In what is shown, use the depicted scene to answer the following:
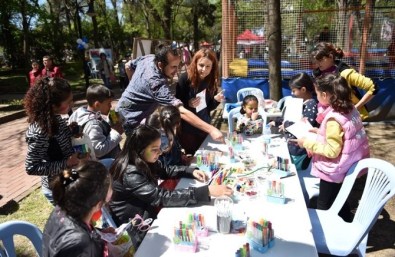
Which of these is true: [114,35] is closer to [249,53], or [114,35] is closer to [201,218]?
[249,53]

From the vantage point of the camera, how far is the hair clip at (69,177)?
136 centimetres

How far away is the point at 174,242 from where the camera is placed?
1481 millimetres

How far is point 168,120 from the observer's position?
2547 mm

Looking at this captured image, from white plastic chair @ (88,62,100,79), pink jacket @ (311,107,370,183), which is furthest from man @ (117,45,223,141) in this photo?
white plastic chair @ (88,62,100,79)

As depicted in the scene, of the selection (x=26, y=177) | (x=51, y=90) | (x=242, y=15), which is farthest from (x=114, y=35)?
(x=51, y=90)

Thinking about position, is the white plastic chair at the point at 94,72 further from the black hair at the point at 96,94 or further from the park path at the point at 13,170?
the black hair at the point at 96,94

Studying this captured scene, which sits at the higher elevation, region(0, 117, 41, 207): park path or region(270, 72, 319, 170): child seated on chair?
region(270, 72, 319, 170): child seated on chair

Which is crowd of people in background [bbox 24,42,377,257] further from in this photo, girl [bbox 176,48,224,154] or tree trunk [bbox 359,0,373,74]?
tree trunk [bbox 359,0,373,74]

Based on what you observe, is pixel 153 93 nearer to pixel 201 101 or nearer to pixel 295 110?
pixel 201 101

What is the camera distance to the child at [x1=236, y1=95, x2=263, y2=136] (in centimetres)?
331

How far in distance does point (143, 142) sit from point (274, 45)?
3411 mm

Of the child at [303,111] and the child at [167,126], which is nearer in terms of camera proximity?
the child at [167,126]

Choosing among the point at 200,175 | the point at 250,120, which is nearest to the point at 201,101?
the point at 250,120

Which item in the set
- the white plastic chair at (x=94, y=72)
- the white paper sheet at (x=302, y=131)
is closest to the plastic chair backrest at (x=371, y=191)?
the white paper sheet at (x=302, y=131)
